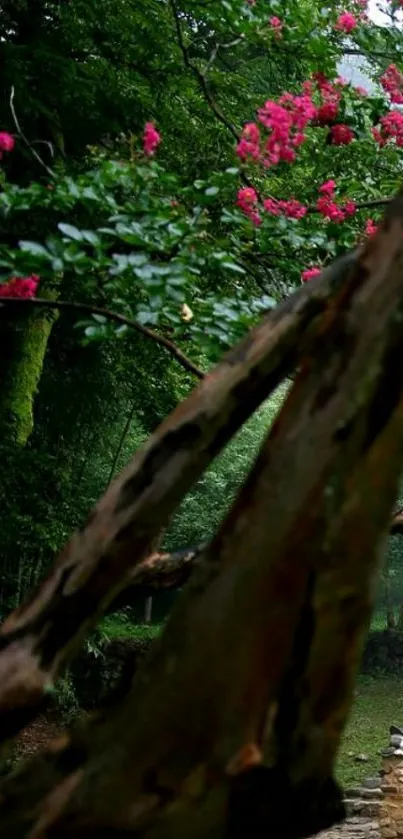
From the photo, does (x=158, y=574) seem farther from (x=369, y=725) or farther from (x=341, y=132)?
(x=369, y=725)

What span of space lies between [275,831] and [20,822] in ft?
1.23

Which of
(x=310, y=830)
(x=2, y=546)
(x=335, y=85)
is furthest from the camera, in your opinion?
(x=2, y=546)

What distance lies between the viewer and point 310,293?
1425 millimetres

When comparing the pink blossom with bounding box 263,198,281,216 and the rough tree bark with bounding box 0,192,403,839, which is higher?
the pink blossom with bounding box 263,198,281,216

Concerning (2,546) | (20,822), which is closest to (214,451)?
(20,822)

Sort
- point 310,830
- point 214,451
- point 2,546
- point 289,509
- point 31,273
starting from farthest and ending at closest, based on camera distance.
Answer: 1. point 2,546
2. point 31,273
3. point 214,451
4. point 310,830
5. point 289,509

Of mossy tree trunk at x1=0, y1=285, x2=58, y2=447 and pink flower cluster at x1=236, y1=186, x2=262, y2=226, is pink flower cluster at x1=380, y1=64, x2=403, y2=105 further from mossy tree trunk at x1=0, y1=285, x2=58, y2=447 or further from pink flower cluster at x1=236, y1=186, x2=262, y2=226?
mossy tree trunk at x1=0, y1=285, x2=58, y2=447

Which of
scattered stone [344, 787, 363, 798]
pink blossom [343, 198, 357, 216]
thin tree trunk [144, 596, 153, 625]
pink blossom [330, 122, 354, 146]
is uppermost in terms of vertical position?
pink blossom [330, 122, 354, 146]

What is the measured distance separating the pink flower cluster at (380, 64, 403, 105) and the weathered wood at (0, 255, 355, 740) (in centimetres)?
269

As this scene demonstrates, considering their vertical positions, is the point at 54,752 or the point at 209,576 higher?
the point at 209,576

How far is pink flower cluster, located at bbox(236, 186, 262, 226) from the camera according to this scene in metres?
3.12

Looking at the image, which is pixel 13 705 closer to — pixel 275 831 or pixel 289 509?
pixel 275 831

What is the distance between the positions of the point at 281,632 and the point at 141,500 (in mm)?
400

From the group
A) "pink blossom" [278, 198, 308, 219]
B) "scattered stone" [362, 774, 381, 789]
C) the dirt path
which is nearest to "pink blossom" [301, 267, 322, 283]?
"pink blossom" [278, 198, 308, 219]
